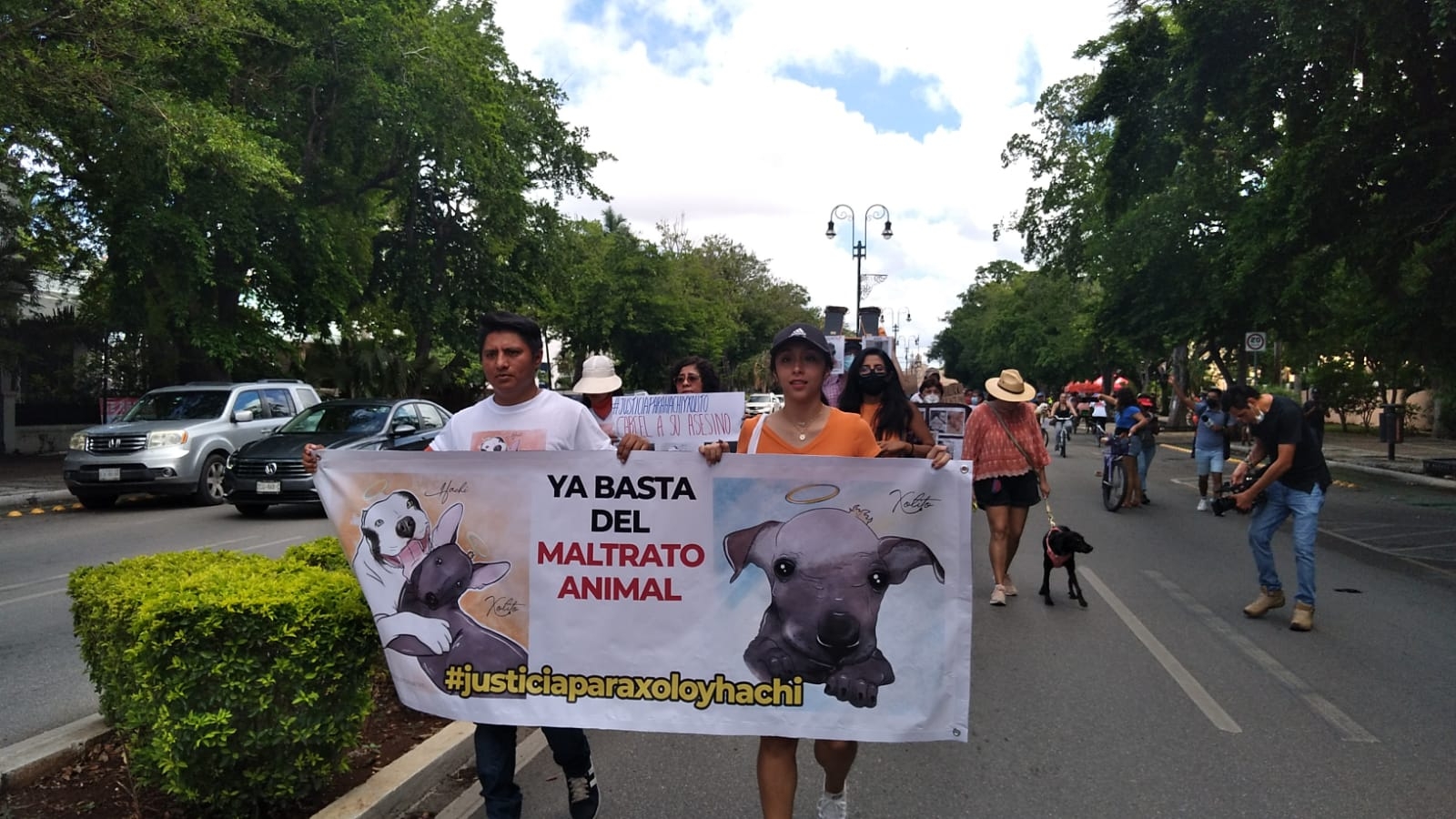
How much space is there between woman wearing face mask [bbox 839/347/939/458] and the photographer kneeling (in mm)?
2774

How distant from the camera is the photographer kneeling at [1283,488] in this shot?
23.4 ft

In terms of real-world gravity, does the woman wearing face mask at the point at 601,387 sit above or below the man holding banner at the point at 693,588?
above

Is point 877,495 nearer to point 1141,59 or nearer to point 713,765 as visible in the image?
point 713,765

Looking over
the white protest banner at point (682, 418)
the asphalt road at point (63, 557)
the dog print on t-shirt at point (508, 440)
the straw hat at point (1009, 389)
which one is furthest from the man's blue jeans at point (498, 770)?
the straw hat at point (1009, 389)

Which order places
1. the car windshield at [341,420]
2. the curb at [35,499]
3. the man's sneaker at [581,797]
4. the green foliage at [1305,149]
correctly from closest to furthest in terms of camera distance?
the man's sneaker at [581,797]
the green foliage at [1305,149]
the car windshield at [341,420]
the curb at [35,499]

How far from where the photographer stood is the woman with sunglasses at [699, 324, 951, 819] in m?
3.34

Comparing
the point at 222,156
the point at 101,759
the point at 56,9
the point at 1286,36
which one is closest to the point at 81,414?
the point at 222,156

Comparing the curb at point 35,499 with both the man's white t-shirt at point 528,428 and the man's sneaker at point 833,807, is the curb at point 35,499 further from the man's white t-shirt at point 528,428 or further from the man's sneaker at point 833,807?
the man's sneaker at point 833,807

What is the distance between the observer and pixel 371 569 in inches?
144

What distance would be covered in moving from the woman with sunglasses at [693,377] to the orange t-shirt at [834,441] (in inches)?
155

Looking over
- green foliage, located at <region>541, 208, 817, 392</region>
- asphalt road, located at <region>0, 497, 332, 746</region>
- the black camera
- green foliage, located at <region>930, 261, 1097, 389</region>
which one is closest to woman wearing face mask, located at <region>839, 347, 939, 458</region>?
the black camera

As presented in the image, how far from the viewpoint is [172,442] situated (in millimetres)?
14602

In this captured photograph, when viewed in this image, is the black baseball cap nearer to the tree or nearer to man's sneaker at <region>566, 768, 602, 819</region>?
man's sneaker at <region>566, 768, 602, 819</region>

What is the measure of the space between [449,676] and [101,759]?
5.79 ft
